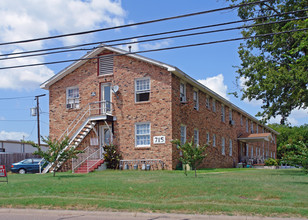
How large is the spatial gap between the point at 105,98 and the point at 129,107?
2386 millimetres

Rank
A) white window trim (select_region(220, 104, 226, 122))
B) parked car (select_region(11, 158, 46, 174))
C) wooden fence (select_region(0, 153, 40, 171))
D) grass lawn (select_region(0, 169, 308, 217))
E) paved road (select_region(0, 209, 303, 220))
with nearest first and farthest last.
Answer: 1. paved road (select_region(0, 209, 303, 220))
2. grass lawn (select_region(0, 169, 308, 217))
3. parked car (select_region(11, 158, 46, 174))
4. wooden fence (select_region(0, 153, 40, 171))
5. white window trim (select_region(220, 104, 226, 122))

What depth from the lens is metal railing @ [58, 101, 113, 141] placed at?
25812 mm

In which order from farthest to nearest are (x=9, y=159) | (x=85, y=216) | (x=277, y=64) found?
1. (x=9, y=159)
2. (x=277, y=64)
3. (x=85, y=216)

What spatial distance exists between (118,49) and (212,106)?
422 inches

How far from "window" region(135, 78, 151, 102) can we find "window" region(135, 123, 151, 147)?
5.85ft

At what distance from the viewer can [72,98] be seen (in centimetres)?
2756

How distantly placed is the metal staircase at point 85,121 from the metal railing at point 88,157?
278 millimetres

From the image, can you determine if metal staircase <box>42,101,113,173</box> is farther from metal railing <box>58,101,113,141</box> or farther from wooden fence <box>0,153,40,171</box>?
wooden fence <box>0,153,40,171</box>

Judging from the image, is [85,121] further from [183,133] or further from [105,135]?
[183,133]

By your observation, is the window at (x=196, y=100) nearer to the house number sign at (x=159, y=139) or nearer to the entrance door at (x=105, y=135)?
the house number sign at (x=159, y=139)

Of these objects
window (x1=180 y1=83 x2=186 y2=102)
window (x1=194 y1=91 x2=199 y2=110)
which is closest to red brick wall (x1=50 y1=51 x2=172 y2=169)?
window (x1=180 y1=83 x2=186 y2=102)

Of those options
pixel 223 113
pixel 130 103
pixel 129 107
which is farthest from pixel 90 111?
pixel 223 113

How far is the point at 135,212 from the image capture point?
9.73 metres

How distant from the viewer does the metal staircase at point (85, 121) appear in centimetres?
2520
